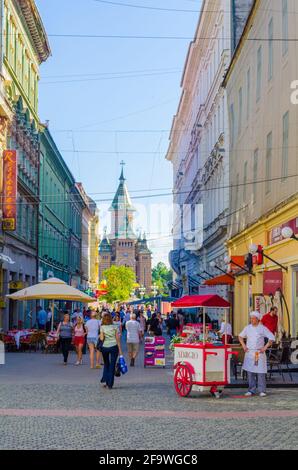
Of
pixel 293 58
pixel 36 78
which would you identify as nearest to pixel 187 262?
pixel 36 78

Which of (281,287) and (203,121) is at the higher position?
(203,121)

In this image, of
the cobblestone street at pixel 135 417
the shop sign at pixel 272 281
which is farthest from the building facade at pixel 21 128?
the cobblestone street at pixel 135 417

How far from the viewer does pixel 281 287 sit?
22312mm

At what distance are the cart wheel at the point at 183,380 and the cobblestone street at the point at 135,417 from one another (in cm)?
25

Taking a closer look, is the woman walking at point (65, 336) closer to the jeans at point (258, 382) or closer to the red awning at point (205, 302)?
the red awning at point (205, 302)

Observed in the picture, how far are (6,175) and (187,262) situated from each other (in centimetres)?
2774

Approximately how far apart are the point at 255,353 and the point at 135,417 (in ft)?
13.1

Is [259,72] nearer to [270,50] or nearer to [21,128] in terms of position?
[270,50]

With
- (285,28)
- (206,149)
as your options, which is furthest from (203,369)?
(206,149)

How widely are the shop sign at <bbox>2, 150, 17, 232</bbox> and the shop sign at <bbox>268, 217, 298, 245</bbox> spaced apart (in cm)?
1507

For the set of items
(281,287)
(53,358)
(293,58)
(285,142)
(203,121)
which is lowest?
(53,358)

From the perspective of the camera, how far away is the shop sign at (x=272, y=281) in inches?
878

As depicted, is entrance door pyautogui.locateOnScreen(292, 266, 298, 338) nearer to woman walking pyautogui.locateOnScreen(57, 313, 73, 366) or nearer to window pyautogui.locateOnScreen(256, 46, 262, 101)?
woman walking pyautogui.locateOnScreen(57, 313, 73, 366)
